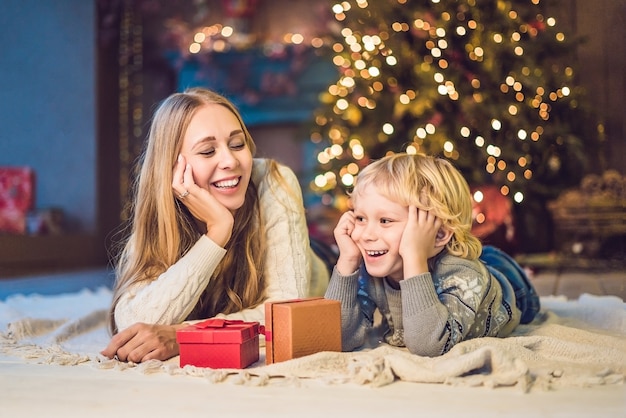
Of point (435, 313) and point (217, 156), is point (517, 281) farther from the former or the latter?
point (217, 156)

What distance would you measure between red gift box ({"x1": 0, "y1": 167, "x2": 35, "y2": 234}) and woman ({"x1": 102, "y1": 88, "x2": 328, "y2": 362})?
310 centimetres

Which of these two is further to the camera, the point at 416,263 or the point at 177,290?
the point at 177,290

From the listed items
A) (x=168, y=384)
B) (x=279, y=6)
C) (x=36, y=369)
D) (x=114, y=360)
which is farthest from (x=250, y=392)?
(x=279, y=6)

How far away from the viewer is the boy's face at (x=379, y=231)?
151cm

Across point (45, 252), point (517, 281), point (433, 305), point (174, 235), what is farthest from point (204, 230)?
point (45, 252)

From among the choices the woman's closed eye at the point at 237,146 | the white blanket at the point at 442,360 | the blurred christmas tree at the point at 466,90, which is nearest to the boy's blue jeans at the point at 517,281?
the white blanket at the point at 442,360

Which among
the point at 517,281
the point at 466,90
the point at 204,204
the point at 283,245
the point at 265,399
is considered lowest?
the point at 265,399

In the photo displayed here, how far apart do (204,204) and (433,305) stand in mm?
586

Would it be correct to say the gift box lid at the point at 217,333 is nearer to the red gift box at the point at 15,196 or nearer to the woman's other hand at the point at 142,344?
the woman's other hand at the point at 142,344

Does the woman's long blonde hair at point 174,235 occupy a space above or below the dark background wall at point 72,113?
below

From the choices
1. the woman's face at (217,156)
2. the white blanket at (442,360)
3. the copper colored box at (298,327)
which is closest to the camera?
the white blanket at (442,360)

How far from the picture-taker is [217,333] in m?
1.41

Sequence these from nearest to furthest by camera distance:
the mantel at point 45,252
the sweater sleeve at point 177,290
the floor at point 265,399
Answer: the floor at point 265,399 → the sweater sleeve at point 177,290 → the mantel at point 45,252

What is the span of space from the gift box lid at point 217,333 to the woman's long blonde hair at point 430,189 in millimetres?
384
